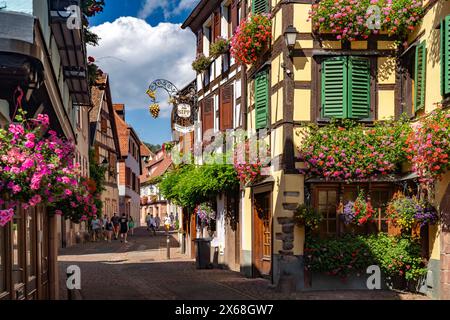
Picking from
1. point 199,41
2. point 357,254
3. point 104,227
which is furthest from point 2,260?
point 104,227

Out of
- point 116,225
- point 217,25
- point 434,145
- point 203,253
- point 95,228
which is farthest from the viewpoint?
point 116,225

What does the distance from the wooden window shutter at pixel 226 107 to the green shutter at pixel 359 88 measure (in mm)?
5696

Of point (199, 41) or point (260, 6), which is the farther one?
point (199, 41)

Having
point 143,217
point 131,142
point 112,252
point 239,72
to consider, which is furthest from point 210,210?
point 143,217

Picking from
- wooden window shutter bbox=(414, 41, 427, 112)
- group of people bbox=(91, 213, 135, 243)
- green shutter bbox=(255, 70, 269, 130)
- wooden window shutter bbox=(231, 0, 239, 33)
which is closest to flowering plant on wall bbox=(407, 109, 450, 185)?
wooden window shutter bbox=(414, 41, 427, 112)

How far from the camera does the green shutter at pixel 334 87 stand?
14883mm

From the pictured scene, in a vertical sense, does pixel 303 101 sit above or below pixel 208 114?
below

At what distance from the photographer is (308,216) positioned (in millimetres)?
14359

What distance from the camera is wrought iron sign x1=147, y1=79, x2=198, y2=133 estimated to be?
78.1ft

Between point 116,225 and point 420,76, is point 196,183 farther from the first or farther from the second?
point 116,225

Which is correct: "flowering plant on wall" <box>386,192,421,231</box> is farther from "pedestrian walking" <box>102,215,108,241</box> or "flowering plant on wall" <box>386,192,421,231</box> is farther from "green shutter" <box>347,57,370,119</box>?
"pedestrian walking" <box>102,215,108,241</box>

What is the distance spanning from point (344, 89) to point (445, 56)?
293 centimetres

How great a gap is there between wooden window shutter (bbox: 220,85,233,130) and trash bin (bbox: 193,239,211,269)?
334 cm

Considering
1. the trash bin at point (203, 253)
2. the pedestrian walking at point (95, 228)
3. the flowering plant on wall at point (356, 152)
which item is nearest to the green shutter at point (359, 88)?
the flowering plant on wall at point (356, 152)
